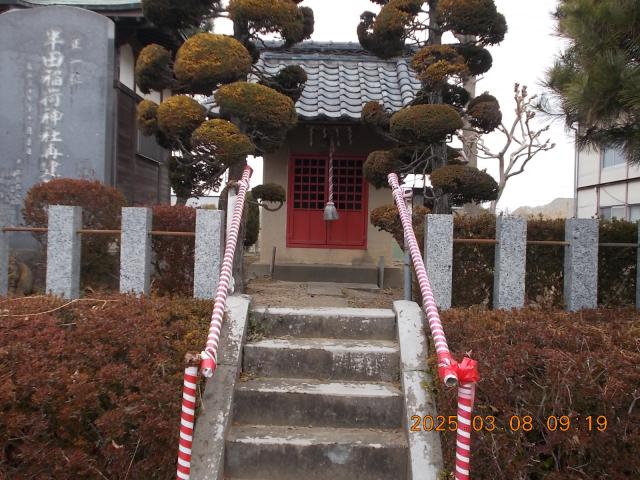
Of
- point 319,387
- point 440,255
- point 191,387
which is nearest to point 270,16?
point 440,255

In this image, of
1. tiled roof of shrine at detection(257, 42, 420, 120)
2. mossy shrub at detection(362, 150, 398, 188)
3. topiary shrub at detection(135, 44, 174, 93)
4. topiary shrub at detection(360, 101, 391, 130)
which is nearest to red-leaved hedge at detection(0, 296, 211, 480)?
topiary shrub at detection(135, 44, 174, 93)

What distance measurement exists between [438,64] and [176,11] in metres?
3.21

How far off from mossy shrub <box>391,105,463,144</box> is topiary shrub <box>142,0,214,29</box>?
2734 millimetres

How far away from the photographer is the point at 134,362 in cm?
355

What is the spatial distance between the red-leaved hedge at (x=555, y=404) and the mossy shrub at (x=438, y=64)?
3470 millimetres

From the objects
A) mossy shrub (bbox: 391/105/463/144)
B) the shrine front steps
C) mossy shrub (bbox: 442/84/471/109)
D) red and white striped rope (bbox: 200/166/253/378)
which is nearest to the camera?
red and white striped rope (bbox: 200/166/253/378)

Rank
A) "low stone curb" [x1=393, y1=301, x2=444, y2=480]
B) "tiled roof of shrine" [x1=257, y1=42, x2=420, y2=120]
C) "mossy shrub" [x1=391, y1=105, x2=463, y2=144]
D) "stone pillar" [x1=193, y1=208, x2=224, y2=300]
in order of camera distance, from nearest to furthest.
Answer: "low stone curb" [x1=393, y1=301, x2=444, y2=480] < "stone pillar" [x1=193, y1=208, x2=224, y2=300] < "mossy shrub" [x1=391, y1=105, x2=463, y2=144] < "tiled roof of shrine" [x1=257, y1=42, x2=420, y2=120]

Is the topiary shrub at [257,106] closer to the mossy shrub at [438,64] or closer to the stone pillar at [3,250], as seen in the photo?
the mossy shrub at [438,64]

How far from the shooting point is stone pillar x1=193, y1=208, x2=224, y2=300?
500 centimetres

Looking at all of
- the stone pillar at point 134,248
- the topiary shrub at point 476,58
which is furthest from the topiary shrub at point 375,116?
the stone pillar at point 134,248

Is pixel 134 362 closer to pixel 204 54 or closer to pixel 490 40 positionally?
pixel 204 54

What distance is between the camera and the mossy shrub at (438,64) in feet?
20.1

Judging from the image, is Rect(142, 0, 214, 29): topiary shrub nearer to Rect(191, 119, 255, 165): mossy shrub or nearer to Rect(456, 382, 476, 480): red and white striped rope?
Rect(191, 119, 255, 165): mossy shrub

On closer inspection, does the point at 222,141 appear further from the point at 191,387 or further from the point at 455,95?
the point at 455,95
